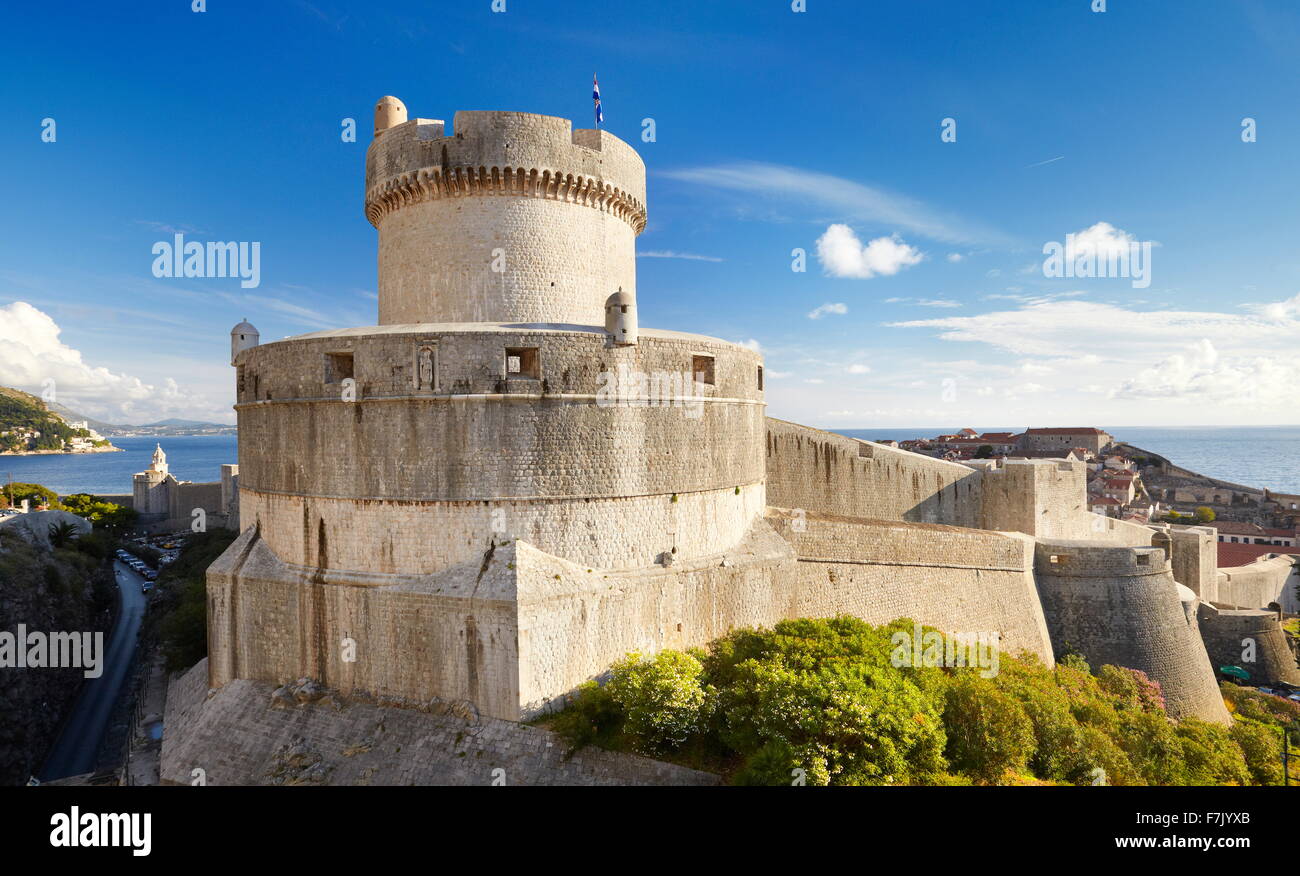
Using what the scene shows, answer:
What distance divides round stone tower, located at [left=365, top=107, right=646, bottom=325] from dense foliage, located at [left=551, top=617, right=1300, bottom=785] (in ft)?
31.8

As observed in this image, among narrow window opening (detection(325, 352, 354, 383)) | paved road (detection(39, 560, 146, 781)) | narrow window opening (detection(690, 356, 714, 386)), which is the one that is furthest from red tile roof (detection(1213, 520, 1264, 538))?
paved road (detection(39, 560, 146, 781))

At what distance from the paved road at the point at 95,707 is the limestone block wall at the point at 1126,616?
34.5 metres

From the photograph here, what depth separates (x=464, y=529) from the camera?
14297 mm

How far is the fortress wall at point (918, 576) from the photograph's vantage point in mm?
19266

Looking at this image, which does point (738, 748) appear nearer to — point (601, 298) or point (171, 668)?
point (601, 298)

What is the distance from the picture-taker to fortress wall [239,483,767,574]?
564 inches

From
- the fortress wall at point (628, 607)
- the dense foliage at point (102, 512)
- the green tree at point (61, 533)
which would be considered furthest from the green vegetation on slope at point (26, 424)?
the fortress wall at point (628, 607)

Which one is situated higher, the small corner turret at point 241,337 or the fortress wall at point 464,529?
the small corner turret at point 241,337

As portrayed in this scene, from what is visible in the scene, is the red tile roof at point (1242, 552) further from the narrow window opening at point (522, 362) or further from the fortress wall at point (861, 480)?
the narrow window opening at point (522, 362)

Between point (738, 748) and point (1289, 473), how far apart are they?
230m

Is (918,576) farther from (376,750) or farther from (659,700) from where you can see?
(376,750)

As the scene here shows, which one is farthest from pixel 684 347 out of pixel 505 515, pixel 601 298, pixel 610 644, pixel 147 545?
pixel 147 545

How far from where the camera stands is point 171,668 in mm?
21375

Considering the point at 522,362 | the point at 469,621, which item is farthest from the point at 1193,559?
the point at 469,621
